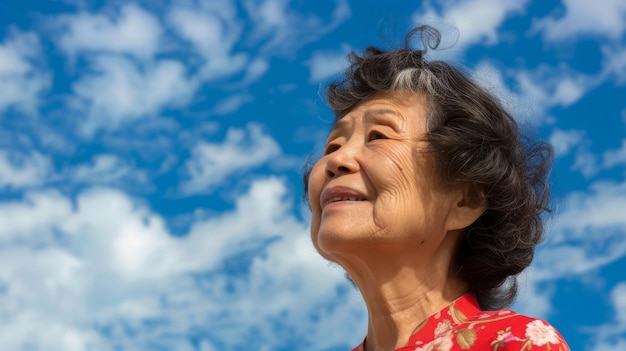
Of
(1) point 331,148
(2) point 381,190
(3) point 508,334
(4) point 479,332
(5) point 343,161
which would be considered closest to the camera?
(3) point 508,334

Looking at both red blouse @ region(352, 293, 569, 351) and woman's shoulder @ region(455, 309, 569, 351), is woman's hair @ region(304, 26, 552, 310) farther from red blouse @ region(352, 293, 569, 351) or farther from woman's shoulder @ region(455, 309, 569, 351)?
woman's shoulder @ region(455, 309, 569, 351)

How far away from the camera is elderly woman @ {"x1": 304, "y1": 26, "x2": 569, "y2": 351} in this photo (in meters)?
3.56

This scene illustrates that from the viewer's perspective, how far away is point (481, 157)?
151 inches

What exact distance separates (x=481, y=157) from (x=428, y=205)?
0.39 metres

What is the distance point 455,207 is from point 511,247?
410 millimetres

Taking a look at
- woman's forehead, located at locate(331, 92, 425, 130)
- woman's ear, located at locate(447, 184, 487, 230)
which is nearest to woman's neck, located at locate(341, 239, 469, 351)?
woman's ear, located at locate(447, 184, 487, 230)

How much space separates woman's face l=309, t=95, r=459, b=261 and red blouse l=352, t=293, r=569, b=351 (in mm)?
345

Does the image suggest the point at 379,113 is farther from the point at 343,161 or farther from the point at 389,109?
the point at 343,161

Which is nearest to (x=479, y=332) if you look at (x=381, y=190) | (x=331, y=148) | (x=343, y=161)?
(x=381, y=190)

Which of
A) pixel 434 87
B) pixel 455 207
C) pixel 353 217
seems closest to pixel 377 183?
pixel 353 217

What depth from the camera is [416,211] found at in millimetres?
3637

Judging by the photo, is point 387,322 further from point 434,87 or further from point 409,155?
point 434,87

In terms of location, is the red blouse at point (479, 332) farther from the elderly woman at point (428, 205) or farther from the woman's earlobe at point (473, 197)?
the woman's earlobe at point (473, 197)

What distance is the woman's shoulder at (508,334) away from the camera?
125 inches
